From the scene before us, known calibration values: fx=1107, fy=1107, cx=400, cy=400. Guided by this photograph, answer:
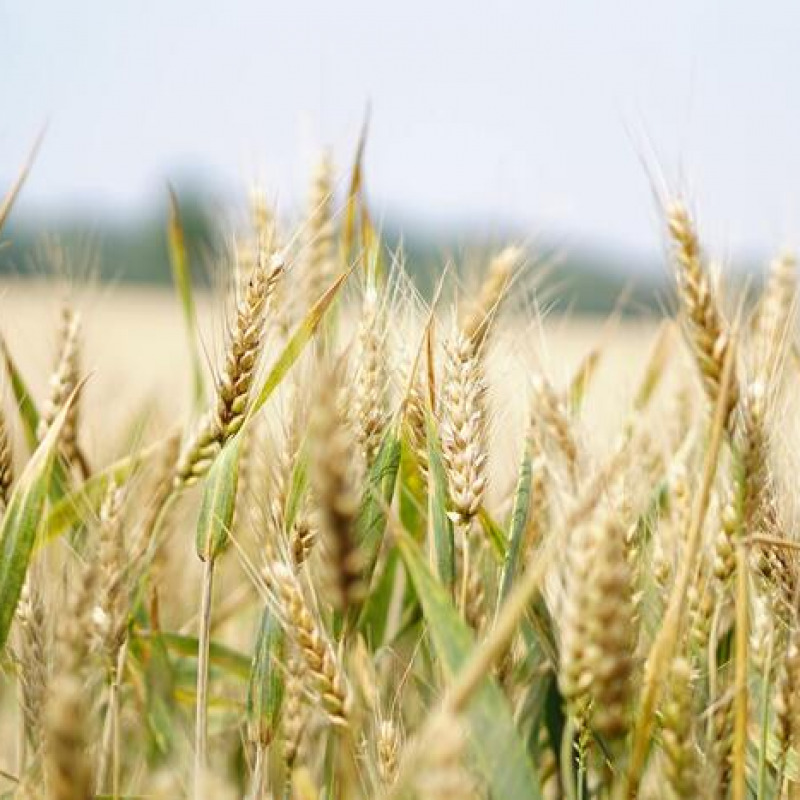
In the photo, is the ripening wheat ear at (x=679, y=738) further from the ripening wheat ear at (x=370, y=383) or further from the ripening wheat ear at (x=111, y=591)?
the ripening wheat ear at (x=111, y=591)

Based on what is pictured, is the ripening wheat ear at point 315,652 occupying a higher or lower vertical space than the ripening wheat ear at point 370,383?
lower

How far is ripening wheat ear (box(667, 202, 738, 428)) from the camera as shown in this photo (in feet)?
3.51

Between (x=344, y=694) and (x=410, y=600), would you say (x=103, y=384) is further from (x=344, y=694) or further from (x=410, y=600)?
(x=344, y=694)

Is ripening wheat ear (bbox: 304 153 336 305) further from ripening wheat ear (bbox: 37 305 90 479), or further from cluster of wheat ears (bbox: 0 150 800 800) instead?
ripening wheat ear (bbox: 37 305 90 479)

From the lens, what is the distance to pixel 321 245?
182 centimetres

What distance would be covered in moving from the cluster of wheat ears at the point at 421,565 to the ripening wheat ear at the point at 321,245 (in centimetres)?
9

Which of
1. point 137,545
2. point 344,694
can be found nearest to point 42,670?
point 137,545

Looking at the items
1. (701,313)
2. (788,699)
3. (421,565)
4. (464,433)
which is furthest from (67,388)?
(788,699)

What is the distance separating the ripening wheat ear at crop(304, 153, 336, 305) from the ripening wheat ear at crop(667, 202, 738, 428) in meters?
0.68

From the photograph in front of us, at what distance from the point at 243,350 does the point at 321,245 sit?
65 centimetres

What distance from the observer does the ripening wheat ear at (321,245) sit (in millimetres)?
1741

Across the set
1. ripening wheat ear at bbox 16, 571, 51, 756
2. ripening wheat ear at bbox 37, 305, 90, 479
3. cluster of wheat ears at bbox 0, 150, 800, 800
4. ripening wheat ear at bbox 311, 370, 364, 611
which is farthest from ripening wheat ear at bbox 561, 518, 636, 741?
ripening wheat ear at bbox 37, 305, 90, 479

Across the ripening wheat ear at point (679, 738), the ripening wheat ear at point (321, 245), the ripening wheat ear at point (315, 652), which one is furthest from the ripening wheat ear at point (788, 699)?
the ripening wheat ear at point (321, 245)

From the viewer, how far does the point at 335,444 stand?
2.30 ft
